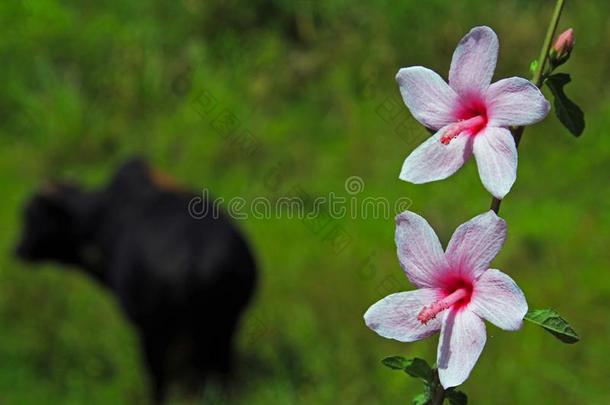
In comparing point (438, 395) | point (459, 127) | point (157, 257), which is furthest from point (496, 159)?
point (157, 257)

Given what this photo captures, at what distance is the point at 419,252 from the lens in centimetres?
69

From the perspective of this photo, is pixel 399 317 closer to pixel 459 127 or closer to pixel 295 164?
pixel 459 127

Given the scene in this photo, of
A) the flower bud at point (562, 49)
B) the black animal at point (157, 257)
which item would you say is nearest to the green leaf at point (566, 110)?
the flower bud at point (562, 49)

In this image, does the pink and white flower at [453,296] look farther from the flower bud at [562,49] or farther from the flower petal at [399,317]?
the flower bud at [562,49]

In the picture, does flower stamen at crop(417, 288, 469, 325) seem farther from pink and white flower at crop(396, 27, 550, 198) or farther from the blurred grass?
the blurred grass

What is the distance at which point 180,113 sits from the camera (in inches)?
229

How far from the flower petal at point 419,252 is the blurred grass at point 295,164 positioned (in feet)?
8.48

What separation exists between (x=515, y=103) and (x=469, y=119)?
39 millimetres

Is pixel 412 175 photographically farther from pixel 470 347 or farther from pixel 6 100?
pixel 6 100

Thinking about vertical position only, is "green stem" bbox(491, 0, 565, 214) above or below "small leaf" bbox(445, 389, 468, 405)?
above

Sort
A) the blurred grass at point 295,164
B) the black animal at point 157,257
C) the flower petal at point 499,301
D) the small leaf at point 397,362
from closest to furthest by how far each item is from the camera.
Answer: the flower petal at point 499,301 → the small leaf at point 397,362 → the black animal at point 157,257 → the blurred grass at point 295,164

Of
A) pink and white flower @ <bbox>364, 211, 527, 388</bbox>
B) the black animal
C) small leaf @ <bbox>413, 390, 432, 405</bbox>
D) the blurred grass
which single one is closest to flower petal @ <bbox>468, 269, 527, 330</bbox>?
pink and white flower @ <bbox>364, 211, 527, 388</bbox>

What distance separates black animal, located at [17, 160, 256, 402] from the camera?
3543 millimetres

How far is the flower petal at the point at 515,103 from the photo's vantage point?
66cm
